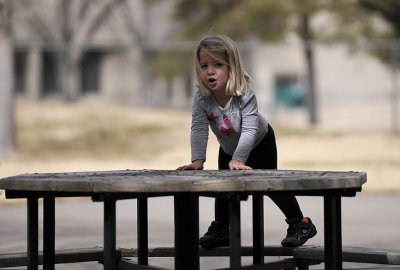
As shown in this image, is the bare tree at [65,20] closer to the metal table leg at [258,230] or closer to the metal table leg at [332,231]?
the metal table leg at [258,230]

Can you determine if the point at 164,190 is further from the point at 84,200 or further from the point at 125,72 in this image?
the point at 125,72

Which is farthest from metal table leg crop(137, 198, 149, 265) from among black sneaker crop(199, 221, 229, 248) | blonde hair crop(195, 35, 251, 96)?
blonde hair crop(195, 35, 251, 96)

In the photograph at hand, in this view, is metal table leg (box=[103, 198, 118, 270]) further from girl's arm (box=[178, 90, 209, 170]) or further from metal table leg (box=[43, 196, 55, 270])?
girl's arm (box=[178, 90, 209, 170])

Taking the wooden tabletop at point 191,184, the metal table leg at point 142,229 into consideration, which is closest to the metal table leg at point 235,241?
the wooden tabletop at point 191,184

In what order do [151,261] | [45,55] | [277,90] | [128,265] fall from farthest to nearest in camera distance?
[277,90]
[45,55]
[151,261]
[128,265]

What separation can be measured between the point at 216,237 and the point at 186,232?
74 centimetres

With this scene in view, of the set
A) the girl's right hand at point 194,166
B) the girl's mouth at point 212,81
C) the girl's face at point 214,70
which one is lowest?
the girl's right hand at point 194,166

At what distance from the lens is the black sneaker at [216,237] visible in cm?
504

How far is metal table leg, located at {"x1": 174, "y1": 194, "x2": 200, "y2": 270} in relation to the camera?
4.30 metres

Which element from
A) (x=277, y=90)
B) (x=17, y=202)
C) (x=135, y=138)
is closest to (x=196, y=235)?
(x=17, y=202)

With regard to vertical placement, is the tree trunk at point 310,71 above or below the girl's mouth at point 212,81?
above

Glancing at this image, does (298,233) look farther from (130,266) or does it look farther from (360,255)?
(130,266)

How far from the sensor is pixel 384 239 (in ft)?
23.2

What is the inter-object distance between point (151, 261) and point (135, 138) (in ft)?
46.5
